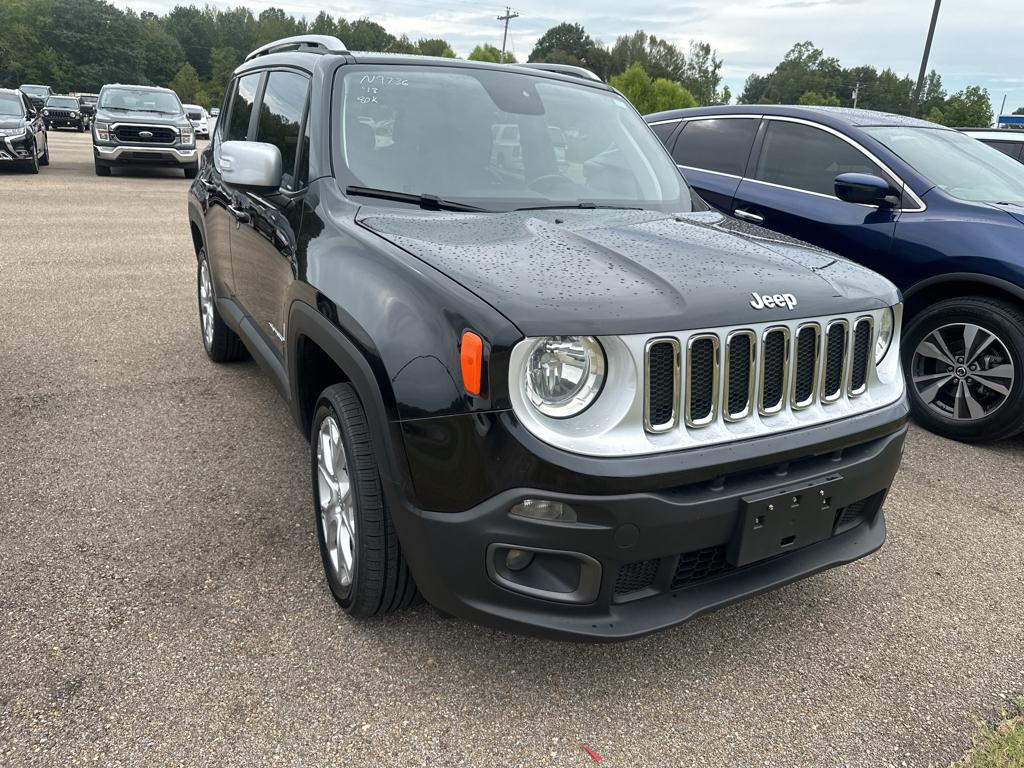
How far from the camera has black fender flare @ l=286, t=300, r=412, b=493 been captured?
6.91 feet

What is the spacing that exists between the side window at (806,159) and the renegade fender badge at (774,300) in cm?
300

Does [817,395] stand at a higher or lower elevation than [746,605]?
higher

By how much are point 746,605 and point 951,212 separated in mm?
2882

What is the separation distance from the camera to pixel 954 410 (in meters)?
4.47

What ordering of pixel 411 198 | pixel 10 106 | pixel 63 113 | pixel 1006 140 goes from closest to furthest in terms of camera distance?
pixel 411 198 < pixel 1006 140 < pixel 10 106 < pixel 63 113

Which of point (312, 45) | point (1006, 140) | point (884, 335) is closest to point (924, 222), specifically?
point (884, 335)

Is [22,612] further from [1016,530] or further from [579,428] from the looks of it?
[1016,530]

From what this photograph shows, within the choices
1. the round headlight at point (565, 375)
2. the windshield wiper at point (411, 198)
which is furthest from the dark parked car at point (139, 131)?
the round headlight at point (565, 375)

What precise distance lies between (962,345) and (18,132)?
16332 millimetres

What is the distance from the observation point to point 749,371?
2135mm

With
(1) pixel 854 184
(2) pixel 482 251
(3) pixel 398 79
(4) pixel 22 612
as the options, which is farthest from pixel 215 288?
(1) pixel 854 184

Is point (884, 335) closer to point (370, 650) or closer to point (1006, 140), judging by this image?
point (370, 650)

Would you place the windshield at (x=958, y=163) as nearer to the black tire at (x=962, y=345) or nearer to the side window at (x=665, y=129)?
the black tire at (x=962, y=345)

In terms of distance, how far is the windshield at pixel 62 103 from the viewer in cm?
3728
